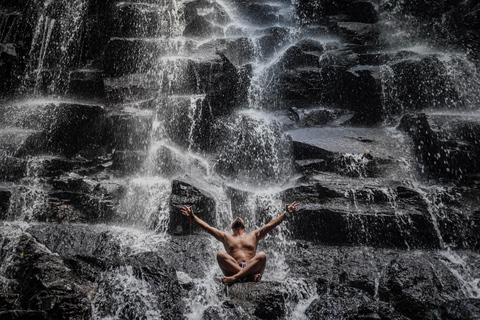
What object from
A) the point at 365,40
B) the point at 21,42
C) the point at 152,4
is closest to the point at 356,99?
the point at 365,40

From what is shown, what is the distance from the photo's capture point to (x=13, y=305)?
16.5 ft

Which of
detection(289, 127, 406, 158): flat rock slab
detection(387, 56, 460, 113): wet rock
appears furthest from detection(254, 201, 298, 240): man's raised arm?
detection(387, 56, 460, 113): wet rock

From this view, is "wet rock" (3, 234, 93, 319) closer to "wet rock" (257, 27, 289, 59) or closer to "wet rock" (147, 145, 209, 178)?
"wet rock" (147, 145, 209, 178)

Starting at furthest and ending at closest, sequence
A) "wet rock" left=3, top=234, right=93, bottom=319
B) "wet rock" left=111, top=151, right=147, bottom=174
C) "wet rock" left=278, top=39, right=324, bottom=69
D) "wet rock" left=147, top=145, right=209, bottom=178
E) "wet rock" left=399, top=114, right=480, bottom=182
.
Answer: "wet rock" left=278, top=39, right=324, bottom=69 → "wet rock" left=111, top=151, right=147, bottom=174 → "wet rock" left=147, top=145, right=209, bottom=178 → "wet rock" left=399, top=114, right=480, bottom=182 → "wet rock" left=3, top=234, right=93, bottom=319

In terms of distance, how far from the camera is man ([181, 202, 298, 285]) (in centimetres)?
532

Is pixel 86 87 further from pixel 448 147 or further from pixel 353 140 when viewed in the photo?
pixel 448 147

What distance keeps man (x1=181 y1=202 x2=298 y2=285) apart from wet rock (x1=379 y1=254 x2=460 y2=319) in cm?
269

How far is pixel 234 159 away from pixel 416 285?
592 cm

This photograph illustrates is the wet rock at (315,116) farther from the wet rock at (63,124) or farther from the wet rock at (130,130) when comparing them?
the wet rock at (63,124)

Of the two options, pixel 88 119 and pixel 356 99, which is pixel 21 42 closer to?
pixel 88 119

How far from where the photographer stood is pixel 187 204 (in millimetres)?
7922

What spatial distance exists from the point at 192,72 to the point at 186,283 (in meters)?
7.81

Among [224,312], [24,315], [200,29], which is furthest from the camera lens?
[200,29]


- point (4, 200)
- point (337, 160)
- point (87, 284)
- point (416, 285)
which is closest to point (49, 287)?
point (87, 284)
